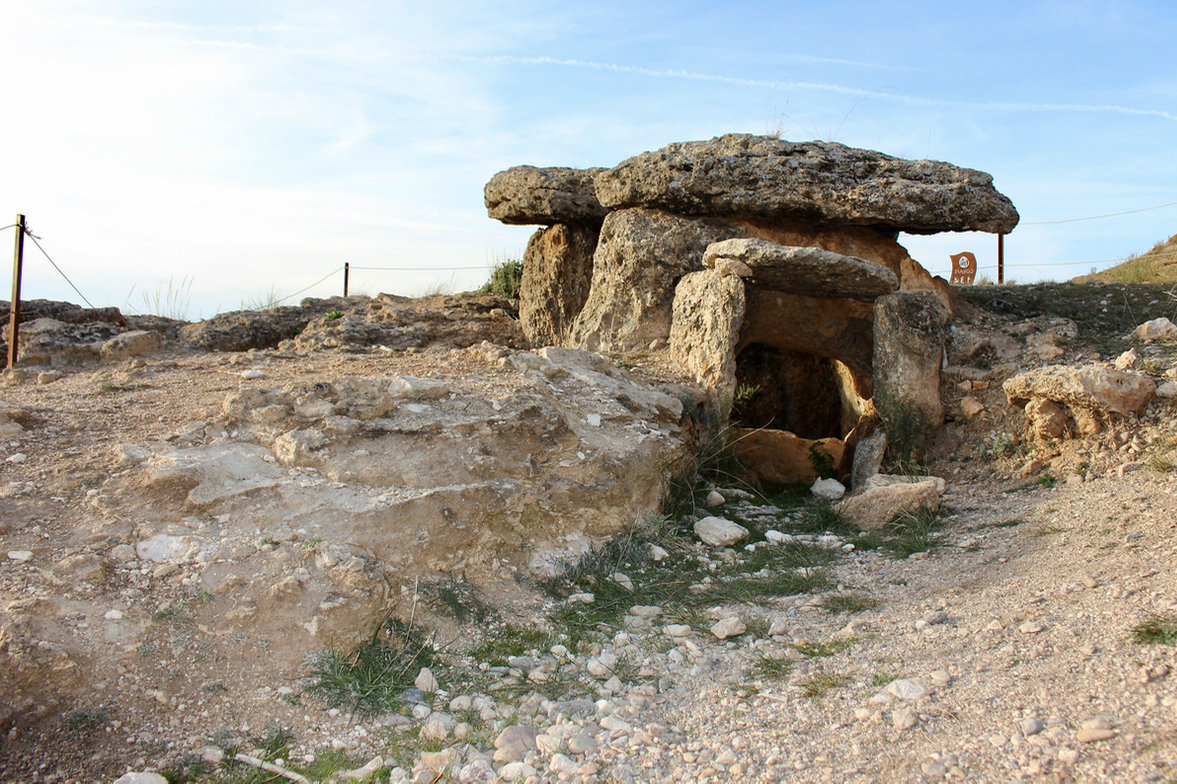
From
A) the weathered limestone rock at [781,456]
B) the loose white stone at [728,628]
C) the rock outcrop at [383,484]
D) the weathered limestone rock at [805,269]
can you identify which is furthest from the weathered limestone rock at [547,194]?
the loose white stone at [728,628]

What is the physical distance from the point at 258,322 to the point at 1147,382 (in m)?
8.03

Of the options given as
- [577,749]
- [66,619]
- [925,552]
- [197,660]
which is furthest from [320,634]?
[925,552]

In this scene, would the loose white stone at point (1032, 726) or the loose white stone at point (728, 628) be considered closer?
the loose white stone at point (1032, 726)

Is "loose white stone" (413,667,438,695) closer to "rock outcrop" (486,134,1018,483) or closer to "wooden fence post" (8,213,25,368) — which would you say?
"rock outcrop" (486,134,1018,483)

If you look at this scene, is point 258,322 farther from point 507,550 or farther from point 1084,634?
point 1084,634

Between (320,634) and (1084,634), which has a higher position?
(1084,634)

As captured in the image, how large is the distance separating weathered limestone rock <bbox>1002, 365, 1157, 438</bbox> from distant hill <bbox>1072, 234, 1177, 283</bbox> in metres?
5.62

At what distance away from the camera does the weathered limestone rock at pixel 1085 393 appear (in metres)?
5.00

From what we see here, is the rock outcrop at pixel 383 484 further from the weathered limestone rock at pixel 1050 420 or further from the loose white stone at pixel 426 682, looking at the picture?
the weathered limestone rock at pixel 1050 420

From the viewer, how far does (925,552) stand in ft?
14.6

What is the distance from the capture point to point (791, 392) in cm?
934

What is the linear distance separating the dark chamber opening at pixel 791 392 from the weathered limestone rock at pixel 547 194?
252cm

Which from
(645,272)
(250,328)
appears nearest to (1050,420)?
(645,272)

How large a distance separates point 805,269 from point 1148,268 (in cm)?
870
